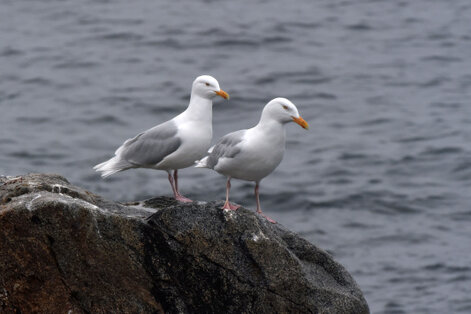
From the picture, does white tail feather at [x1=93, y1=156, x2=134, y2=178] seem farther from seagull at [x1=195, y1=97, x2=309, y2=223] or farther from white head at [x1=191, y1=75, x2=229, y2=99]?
seagull at [x1=195, y1=97, x2=309, y2=223]

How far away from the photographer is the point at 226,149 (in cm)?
836

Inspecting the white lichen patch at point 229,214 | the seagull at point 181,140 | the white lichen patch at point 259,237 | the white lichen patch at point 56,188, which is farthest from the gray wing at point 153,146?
the white lichen patch at point 259,237

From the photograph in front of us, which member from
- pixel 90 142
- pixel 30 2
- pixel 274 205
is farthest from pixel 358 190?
pixel 30 2

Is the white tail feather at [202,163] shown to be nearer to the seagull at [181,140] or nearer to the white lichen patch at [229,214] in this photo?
the seagull at [181,140]

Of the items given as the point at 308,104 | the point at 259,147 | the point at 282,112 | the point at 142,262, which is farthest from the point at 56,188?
the point at 308,104

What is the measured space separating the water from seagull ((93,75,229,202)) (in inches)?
275

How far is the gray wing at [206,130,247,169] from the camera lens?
8242mm

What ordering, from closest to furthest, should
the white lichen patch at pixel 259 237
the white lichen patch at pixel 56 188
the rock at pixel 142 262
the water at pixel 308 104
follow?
the rock at pixel 142 262 < the white lichen patch at pixel 259 237 < the white lichen patch at pixel 56 188 < the water at pixel 308 104

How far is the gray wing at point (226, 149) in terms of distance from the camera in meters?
8.24

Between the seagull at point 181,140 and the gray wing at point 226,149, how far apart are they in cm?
14

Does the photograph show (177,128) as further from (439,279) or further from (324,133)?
(324,133)

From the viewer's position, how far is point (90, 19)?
3123 cm

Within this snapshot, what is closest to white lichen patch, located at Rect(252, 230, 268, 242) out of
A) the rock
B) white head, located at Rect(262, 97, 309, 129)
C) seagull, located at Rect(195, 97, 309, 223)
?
the rock

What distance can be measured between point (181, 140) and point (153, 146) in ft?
1.27
